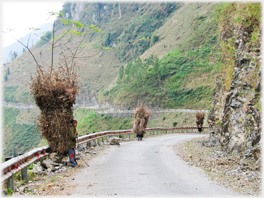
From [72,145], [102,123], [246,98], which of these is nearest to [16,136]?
[102,123]

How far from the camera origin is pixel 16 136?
8200 centimetres

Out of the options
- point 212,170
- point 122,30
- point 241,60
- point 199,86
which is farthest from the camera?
point 122,30

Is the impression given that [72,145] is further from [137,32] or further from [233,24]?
[137,32]

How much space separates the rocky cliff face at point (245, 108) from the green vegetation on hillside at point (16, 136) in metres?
49.3

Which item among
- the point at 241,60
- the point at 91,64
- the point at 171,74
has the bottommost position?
the point at 241,60

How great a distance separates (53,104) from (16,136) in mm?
80452

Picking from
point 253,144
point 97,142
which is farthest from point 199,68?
point 253,144

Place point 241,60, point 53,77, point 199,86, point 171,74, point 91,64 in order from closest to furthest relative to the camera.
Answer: point 53,77, point 241,60, point 199,86, point 171,74, point 91,64

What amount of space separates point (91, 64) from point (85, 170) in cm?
15075

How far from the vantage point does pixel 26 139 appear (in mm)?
77125

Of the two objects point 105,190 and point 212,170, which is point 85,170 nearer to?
point 105,190

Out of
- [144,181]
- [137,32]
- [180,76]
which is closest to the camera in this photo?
[144,181]

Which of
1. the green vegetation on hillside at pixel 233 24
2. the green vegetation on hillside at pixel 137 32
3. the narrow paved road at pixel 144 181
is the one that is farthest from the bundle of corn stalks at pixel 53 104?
the green vegetation on hillside at pixel 137 32

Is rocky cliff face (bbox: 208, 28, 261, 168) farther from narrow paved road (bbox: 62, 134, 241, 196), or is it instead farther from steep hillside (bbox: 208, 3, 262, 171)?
narrow paved road (bbox: 62, 134, 241, 196)
